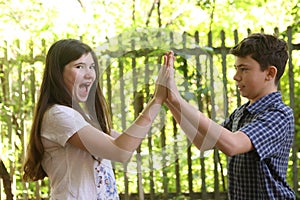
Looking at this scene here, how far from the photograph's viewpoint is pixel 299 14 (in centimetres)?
598

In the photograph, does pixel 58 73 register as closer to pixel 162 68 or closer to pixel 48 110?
pixel 48 110

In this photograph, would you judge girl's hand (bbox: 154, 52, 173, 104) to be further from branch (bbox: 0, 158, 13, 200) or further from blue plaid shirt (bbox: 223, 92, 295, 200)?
branch (bbox: 0, 158, 13, 200)

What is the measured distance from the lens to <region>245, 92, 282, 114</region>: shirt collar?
239 cm

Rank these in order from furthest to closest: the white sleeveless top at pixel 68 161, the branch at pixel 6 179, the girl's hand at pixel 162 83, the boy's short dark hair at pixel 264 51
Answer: the branch at pixel 6 179 → the boy's short dark hair at pixel 264 51 → the white sleeveless top at pixel 68 161 → the girl's hand at pixel 162 83

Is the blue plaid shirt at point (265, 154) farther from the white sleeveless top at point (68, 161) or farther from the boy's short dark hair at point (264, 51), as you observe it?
the white sleeveless top at point (68, 161)

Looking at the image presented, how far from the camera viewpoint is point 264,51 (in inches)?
93.6

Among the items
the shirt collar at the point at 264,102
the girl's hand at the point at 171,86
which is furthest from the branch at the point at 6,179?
the girl's hand at the point at 171,86

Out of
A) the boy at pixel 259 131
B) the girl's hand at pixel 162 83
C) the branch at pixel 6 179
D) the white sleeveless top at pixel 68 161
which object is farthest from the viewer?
the branch at pixel 6 179

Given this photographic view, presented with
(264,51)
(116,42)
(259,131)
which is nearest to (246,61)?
(264,51)

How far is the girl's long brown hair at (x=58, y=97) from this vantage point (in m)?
2.17

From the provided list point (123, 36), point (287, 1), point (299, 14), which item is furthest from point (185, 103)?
point (287, 1)

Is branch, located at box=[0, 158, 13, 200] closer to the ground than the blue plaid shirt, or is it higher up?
closer to the ground

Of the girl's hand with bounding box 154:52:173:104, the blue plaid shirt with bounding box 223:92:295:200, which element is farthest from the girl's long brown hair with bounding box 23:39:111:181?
the blue plaid shirt with bounding box 223:92:295:200

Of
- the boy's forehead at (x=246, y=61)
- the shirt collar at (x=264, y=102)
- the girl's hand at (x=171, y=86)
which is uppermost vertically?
the boy's forehead at (x=246, y=61)
